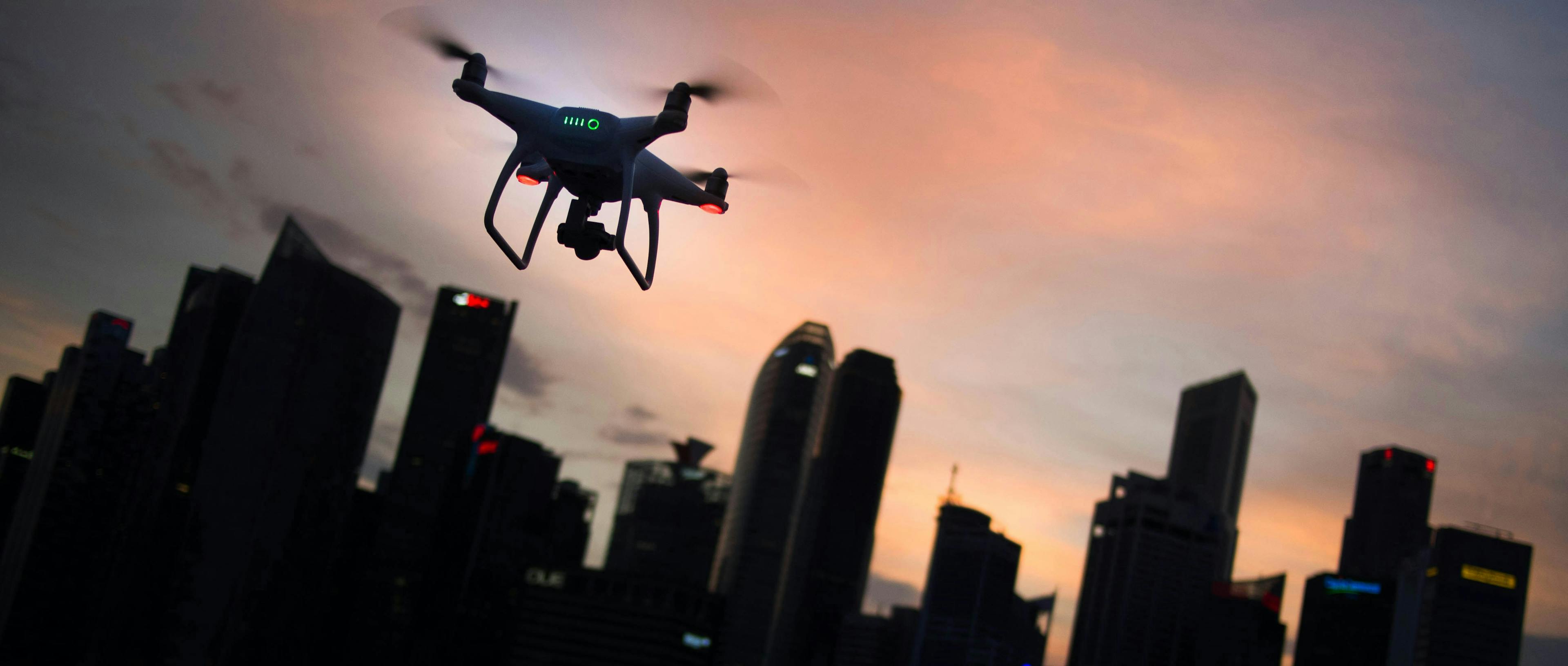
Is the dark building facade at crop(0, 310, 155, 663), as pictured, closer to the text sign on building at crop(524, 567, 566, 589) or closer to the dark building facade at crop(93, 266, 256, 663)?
the dark building facade at crop(93, 266, 256, 663)

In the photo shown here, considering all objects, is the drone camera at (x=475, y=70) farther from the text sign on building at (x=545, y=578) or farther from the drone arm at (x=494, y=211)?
the text sign on building at (x=545, y=578)

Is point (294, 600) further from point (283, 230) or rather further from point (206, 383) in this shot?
point (283, 230)

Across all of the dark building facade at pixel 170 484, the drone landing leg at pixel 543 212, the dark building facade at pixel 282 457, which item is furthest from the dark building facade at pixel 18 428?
the drone landing leg at pixel 543 212

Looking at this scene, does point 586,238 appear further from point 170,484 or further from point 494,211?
point 170,484

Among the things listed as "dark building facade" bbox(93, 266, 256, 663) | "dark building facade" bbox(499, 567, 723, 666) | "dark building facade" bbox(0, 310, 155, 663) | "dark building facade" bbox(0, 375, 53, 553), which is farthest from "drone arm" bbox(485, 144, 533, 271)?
"dark building facade" bbox(0, 375, 53, 553)

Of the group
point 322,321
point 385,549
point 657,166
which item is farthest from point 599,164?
point 385,549
